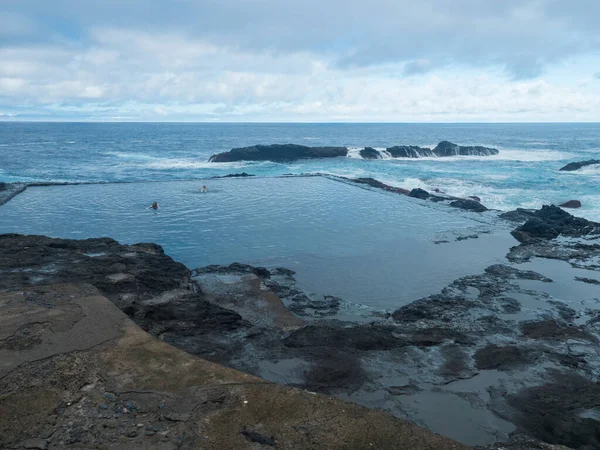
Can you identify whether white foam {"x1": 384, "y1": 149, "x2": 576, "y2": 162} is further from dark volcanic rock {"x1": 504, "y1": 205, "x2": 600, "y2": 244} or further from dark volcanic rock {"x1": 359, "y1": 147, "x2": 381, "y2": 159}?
dark volcanic rock {"x1": 504, "y1": 205, "x2": 600, "y2": 244}

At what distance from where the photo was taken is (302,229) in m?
22.5

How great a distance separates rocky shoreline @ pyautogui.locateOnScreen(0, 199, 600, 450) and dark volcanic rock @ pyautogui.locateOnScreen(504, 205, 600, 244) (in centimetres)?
384

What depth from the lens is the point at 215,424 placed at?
6.48 metres

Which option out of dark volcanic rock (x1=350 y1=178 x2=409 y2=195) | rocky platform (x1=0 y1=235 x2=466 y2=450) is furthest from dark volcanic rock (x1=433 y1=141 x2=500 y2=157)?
rocky platform (x1=0 y1=235 x2=466 y2=450)

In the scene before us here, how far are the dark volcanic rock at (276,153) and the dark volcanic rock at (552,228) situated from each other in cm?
3942

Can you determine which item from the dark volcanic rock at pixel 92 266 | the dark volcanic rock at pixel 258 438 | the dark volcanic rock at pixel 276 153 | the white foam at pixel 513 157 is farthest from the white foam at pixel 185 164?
the dark volcanic rock at pixel 258 438

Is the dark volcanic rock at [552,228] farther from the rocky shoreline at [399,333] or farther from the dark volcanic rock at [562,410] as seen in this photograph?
the dark volcanic rock at [562,410]

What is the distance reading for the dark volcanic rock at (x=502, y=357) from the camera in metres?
10.4

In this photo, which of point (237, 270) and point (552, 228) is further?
point (552, 228)

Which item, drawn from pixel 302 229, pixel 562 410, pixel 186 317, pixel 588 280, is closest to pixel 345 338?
pixel 186 317

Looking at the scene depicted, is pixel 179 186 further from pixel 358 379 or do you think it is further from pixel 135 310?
pixel 358 379

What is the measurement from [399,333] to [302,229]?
36.8 feet

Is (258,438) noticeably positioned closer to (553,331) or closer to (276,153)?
(553,331)

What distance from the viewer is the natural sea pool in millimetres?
16750
